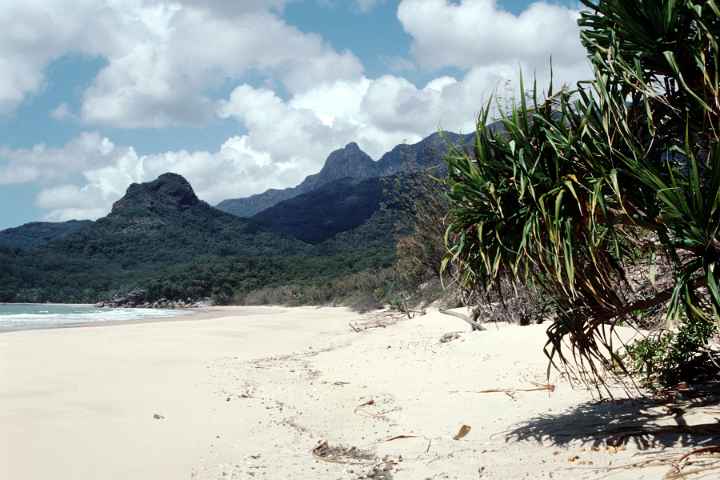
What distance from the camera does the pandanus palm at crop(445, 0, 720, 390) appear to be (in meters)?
3.54

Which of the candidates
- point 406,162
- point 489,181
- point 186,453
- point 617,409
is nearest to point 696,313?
point 489,181

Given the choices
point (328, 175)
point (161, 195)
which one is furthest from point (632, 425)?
point (328, 175)

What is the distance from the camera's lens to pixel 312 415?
7195 millimetres

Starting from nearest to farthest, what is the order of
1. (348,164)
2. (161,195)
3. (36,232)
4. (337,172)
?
(161,195)
(36,232)
(348,164)
(337,172)

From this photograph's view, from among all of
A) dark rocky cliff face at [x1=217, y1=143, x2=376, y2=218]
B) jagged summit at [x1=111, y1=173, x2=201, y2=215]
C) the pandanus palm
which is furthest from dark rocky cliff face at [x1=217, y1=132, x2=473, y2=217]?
the pandanus palm

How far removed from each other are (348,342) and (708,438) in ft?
35.7

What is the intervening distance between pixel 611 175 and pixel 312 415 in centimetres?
488

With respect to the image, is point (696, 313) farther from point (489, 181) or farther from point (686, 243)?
point (489, 181)

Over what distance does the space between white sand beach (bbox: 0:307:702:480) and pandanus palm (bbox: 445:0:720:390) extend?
3.86 ft

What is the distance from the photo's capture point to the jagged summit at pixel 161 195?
83375 millimetres

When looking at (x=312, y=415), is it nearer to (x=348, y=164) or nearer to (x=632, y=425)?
(x=632, y=425)

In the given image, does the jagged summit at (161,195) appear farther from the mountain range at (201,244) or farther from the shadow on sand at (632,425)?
the shadow on sand at (632,425)

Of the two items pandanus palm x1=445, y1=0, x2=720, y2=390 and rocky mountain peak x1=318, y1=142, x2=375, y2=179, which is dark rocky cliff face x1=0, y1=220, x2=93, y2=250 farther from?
pandanus palm x1=445, y1=0, x2=720, y2=390

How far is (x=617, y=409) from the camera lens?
17.9 ft
